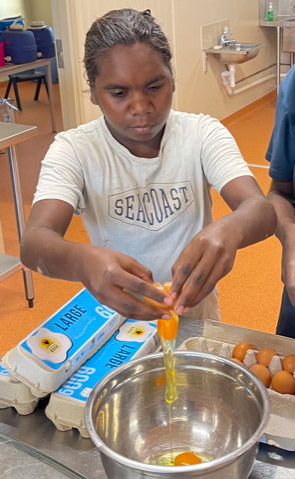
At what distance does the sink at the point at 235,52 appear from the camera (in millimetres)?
5106

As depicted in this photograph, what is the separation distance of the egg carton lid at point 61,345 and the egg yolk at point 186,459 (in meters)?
0.24

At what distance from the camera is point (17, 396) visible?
41.5 inches

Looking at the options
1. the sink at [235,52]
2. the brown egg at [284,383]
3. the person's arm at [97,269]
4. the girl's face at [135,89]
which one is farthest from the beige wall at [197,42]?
the brown egg at [284,383]

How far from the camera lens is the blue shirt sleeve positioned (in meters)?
1.38

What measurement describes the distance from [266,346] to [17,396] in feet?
1.54

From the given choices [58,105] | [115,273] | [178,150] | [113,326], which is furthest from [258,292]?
[58,105]

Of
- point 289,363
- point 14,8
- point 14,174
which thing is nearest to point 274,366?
point 289,363

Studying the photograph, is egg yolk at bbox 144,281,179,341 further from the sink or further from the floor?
the sink

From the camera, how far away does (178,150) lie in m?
1.41

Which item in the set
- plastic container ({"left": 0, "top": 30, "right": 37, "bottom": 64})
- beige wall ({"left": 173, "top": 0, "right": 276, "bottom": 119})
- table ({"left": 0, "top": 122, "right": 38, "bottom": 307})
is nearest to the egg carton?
table ({"left": 0, "top": 122, "right": 38, "bottom": 307})

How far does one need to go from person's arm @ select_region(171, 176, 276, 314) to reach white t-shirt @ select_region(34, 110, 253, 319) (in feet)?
0.76

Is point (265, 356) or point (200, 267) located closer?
point (200, 267)

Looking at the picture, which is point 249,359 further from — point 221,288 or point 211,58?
point 211,58

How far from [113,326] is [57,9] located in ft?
11.2
